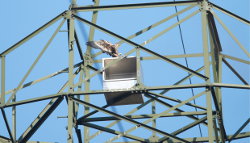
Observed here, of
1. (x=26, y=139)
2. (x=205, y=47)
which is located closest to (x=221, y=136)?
(x=205, y=47)

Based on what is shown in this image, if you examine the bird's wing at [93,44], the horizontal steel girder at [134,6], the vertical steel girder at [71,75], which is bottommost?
the vertical steel girder at [71,75]

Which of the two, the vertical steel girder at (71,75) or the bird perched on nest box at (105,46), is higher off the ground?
the bird perched on nest box at (105,46)

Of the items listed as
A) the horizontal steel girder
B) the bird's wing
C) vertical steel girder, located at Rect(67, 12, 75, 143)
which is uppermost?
the horizontal steel girder

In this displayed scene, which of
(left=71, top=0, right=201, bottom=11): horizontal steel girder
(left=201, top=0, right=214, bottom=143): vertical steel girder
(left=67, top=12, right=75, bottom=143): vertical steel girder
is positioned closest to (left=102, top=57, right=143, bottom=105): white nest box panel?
(left=67, top=12, right=75, bottom=143): vertical steel girder

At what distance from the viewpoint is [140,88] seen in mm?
38656

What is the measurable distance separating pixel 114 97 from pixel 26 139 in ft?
11.3

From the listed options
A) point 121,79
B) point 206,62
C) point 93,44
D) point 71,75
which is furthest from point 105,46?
point 206,62

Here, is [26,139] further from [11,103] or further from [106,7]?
[106,7]

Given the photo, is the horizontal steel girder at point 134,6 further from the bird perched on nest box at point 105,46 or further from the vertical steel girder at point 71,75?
the bird perched on nest box at point 105,46

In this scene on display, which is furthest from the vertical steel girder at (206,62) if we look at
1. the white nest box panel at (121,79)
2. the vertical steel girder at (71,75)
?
the vertical steel girder at (71,75)

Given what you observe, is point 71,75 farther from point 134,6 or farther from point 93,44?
point 134,6

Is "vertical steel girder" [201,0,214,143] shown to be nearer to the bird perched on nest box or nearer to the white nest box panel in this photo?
the white nest box panel

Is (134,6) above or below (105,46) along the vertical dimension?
above

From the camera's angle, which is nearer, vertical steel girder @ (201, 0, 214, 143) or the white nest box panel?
vertical steel girder @ (201, 0, 214, 143)
